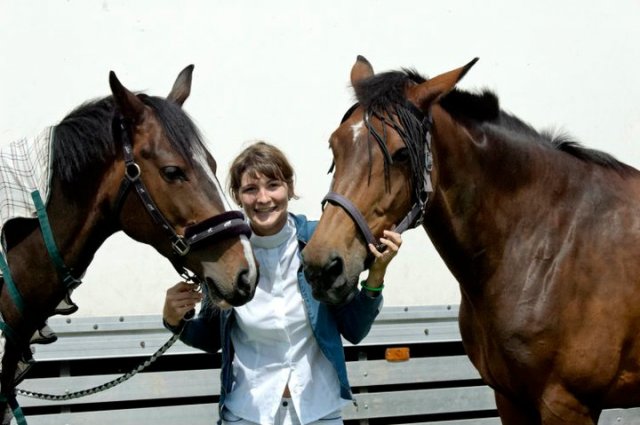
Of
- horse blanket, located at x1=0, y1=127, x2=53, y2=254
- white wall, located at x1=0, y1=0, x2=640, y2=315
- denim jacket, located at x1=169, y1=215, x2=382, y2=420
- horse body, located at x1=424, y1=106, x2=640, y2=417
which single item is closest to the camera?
horse blanket, located at x1=0, y1=127, x2=53, y2=254

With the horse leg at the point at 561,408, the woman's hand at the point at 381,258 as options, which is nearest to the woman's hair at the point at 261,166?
the woman's hand at the point at 381,258

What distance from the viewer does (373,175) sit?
3.07 m

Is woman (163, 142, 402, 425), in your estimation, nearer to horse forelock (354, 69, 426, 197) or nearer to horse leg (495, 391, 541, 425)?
horse forelock (354, 69, 426, 197)

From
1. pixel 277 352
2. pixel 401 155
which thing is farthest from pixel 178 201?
pixel 401 155

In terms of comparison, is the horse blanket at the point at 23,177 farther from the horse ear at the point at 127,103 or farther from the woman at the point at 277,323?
the woman at the point at 277,323

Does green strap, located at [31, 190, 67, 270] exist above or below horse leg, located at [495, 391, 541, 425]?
above

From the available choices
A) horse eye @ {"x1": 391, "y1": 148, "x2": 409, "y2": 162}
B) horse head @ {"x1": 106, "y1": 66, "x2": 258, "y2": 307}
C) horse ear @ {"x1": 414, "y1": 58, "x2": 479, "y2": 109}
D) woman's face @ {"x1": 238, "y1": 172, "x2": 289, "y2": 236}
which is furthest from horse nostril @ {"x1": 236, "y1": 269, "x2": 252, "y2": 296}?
horse ear @ {"x1": 414, "y1": 58, "x2": 479, "y2": 109}

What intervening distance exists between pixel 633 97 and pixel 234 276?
2.90m

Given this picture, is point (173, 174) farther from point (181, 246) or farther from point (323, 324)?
point (323, 324)

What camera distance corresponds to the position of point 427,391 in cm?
468

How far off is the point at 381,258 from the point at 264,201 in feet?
1.40

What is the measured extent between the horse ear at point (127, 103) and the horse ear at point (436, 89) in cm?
101

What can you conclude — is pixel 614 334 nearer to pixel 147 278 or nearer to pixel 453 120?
pixel 453 120

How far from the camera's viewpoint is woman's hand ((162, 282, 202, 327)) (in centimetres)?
293
